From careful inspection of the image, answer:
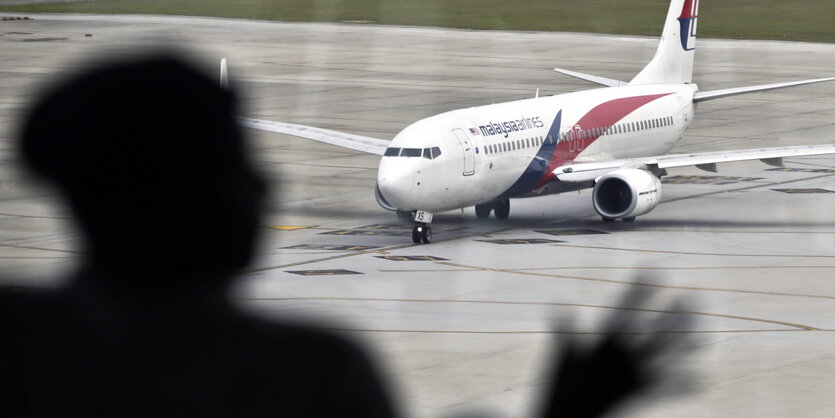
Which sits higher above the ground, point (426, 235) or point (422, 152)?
point (422, 152)

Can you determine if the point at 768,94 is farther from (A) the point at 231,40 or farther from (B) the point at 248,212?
(B) the point at 248,212

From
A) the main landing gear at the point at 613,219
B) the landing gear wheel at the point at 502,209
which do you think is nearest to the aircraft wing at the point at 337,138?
the landing gear wheel at the point at 502,209

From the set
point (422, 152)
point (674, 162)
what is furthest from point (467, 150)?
point (674, 162)

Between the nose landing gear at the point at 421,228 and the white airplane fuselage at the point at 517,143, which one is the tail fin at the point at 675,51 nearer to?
the white airplane fuselage at the point at 517,143

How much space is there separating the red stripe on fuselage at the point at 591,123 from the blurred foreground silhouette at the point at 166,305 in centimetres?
2925

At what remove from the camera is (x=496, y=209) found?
109ft

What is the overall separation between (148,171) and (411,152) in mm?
26076

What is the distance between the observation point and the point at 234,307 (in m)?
3.19

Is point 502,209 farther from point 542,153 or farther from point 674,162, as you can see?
point 674,162

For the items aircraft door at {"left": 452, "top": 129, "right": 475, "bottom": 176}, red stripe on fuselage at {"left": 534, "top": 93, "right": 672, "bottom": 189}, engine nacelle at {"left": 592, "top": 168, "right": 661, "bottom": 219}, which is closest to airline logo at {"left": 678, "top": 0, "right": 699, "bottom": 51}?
red stripe on fuselage at {"left": 534, "top": 93, "right": 672, "bottom": 189}

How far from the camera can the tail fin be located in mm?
39156

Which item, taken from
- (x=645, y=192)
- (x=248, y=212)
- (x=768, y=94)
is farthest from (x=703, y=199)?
(x=248, y=212)

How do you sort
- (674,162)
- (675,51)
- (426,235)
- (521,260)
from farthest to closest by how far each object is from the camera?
(675,51) < (674,162) < (426,235) < (521,260)

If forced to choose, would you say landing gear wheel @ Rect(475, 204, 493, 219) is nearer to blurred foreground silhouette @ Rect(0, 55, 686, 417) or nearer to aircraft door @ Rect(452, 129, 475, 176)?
aircraft door @ Rect(452, 129, 475, 176)
